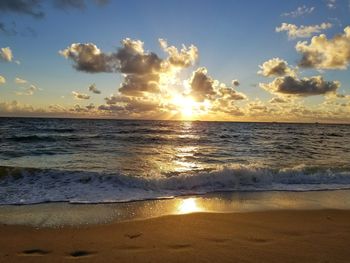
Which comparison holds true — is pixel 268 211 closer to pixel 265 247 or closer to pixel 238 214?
pixel 238 214

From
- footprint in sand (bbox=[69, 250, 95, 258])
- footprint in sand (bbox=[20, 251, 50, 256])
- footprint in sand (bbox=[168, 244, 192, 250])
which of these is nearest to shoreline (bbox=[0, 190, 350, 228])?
footprint in sand (bbox=[20, 251, 50, 256])

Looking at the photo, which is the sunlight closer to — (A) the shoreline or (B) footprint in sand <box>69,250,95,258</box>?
(A) the shoreline

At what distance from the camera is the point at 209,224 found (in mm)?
7352

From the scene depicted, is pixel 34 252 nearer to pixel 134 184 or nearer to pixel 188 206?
pixel 188 206

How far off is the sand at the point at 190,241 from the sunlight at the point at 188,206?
631 mm

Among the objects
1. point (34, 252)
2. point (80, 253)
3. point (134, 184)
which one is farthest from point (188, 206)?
point (34, 252)

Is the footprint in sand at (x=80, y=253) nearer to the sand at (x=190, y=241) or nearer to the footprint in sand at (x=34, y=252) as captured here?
the sand at (x=190, y=241)

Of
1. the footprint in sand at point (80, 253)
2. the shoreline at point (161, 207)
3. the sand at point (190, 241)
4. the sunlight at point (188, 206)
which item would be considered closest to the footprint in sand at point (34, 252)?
the sand at point (190, 241)

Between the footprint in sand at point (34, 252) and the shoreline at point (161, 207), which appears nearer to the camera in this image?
the footprint in sand at point (34, 252)

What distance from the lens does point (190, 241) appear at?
621cm

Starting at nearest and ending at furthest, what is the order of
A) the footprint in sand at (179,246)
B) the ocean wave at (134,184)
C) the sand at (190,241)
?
the sand at (190,241) < the footprint in sand at (179,246) < the ocean wave at (134,184)

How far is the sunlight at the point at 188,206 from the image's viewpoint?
28.5 ft

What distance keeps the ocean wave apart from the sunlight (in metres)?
0.87

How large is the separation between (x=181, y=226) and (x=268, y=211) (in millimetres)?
2833
